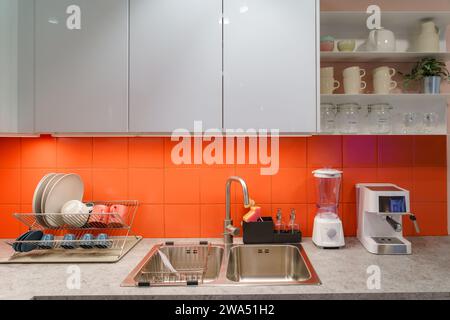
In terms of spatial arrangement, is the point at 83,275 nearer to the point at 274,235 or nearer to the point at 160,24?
the point at 274,235

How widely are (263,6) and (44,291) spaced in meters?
1.43

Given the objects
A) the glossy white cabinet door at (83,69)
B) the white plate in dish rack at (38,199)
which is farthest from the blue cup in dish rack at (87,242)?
the glossy white cabinet door at (83,69)

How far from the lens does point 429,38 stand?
1.62 metres

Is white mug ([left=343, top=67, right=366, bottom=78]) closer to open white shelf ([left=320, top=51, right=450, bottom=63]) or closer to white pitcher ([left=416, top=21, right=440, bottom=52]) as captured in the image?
open white shelf ([left=320, top=51, right=450, bottom=63])

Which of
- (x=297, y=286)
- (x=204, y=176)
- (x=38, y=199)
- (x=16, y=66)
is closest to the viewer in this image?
(x=297, y=286)

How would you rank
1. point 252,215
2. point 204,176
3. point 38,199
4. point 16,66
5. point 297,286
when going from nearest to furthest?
point 297,286
point 16,66
point 38,199
point 252,215
point 204,176

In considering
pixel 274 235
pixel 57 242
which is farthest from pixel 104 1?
pixel 274 235

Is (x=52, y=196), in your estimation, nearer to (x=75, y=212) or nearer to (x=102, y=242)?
(x=75, y=212)

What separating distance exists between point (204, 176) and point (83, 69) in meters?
0.80

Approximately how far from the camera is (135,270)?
→ 1333 millimetres

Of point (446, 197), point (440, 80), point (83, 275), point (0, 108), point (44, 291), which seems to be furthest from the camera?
point (446, 197)

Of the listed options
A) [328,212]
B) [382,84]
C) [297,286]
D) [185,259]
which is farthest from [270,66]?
[185,259]
